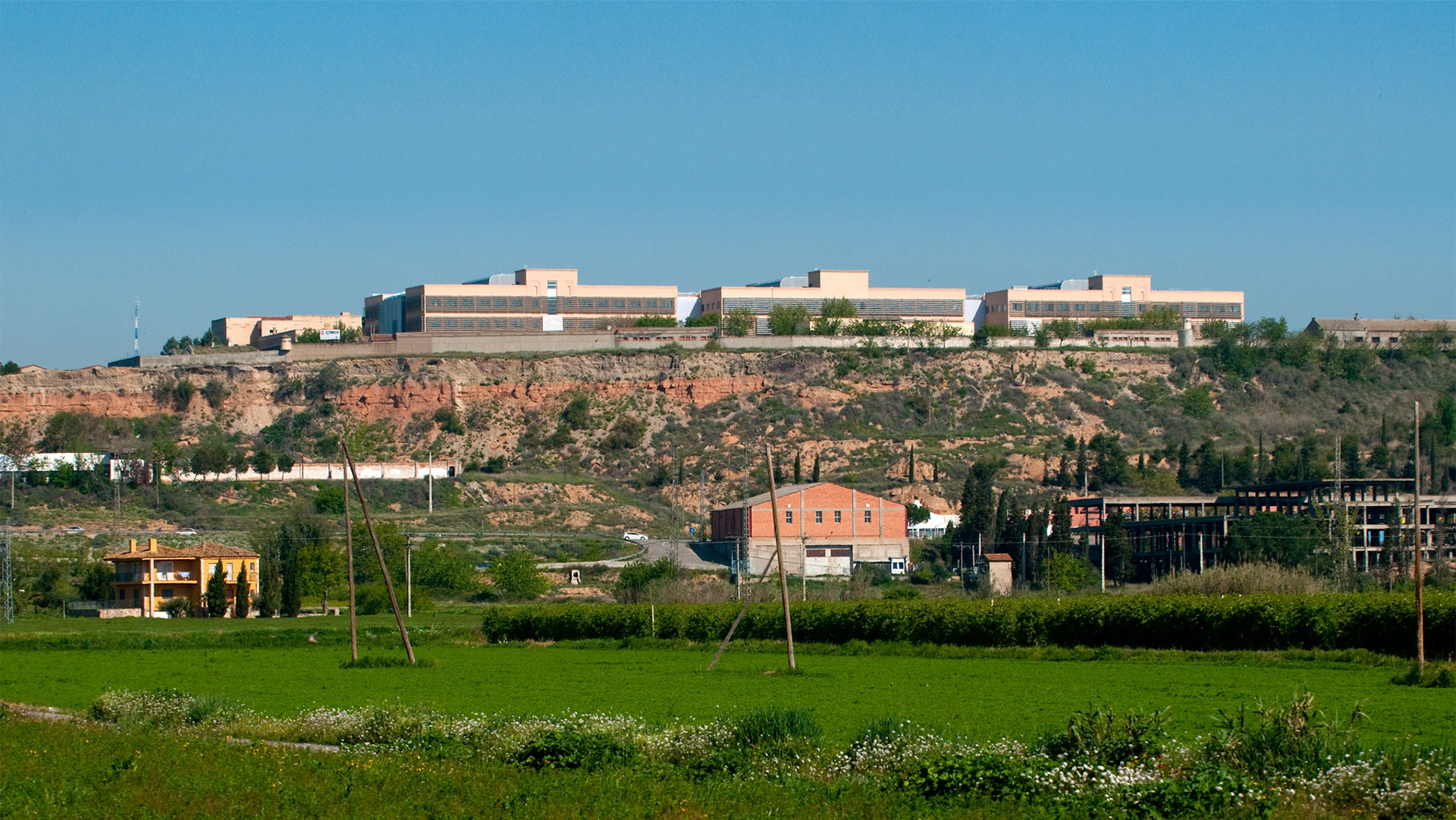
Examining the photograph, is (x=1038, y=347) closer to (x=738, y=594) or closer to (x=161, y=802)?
(x=738, y=594)

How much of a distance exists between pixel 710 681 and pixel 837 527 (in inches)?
1814

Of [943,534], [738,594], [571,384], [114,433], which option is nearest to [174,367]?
[114,433]

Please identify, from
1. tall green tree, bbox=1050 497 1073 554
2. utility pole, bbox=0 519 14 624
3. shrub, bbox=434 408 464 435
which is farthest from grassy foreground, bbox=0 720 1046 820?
shrub, bbox=434 408 464 435

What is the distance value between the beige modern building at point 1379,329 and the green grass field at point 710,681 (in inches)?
4116

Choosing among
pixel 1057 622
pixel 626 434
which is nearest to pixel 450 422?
pixel 626 434

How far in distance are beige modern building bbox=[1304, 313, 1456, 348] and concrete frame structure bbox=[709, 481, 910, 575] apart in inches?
2718

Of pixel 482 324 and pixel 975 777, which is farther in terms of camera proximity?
pixel 482 324

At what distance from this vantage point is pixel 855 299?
13825 cm

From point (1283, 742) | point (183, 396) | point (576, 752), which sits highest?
point (183, 396)

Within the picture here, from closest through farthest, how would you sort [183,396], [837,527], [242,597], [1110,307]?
[242,597] → [837,527] → [183,396] → [1110,307]

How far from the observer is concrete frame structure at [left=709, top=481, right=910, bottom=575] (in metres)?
80.8

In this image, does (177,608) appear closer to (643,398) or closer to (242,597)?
(242,597)

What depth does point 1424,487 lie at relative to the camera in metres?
90.1

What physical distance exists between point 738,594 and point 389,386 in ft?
200
